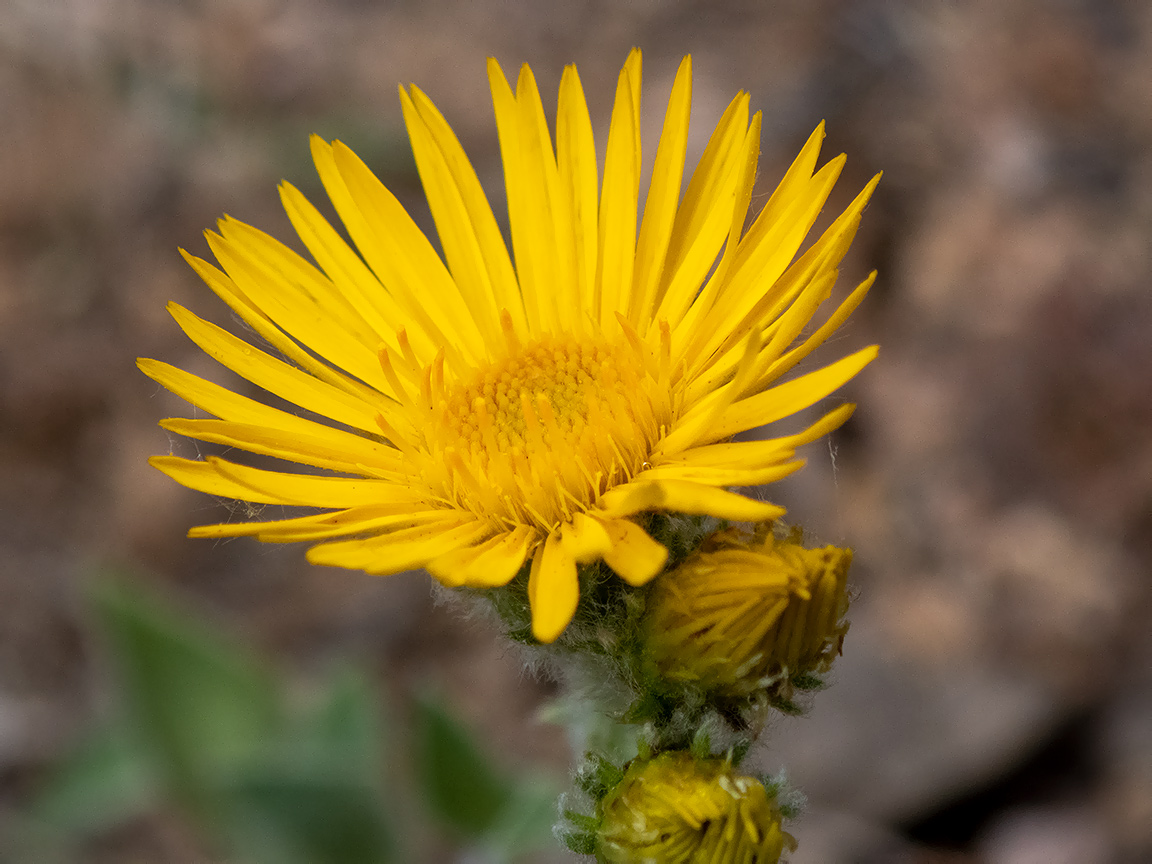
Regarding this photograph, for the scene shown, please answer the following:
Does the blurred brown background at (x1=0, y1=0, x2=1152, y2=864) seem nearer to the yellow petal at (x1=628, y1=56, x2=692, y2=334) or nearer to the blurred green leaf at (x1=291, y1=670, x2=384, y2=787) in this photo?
the blurred green leaf at (x1=291, y1=670, x2=384, y2=787)

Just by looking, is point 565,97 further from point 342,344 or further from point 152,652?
point 152,652

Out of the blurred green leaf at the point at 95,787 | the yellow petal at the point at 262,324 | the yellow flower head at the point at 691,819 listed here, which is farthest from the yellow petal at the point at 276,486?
the blurred green leaf at the point at 95,787

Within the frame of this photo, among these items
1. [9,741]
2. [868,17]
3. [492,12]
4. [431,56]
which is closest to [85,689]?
[9,741]

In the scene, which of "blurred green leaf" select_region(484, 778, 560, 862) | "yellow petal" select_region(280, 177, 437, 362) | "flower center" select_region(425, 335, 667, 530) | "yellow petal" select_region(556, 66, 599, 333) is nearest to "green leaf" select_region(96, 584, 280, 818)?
"blurred green leaf" select_region(484, 778, 560, 862)

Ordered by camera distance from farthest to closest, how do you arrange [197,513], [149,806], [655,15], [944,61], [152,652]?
[655,15] < [944,61] < [197,513] < [149,806] < [152,652]

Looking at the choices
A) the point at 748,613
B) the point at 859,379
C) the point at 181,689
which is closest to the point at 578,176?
the point at 748,613

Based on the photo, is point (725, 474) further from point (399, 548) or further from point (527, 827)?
point (527, 827)
